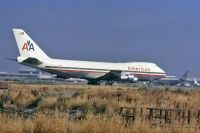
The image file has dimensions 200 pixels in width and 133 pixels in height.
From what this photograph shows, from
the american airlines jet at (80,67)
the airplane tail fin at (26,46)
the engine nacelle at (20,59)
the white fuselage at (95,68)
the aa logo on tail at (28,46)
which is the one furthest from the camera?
the aa logo on tail at (28,46)

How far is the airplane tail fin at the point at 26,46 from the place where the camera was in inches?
3426

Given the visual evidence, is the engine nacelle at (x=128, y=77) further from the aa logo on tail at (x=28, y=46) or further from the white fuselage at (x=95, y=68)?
the aa logo on tail at (x=28, y=46)

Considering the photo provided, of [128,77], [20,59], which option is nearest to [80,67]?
[128,77]

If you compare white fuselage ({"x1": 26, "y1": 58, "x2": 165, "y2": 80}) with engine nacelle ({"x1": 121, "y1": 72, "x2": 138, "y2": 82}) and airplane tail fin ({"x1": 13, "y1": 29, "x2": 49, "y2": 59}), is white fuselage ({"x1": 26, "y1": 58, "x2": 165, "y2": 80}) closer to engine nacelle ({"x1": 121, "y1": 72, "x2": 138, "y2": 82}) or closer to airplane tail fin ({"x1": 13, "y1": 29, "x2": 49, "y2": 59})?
engine nacelle ({"x1": 121, "y1": 72, "x2": 138, "y2": 82})

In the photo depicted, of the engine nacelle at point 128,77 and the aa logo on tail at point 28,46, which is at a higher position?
the aa logo on tail at point 28,46

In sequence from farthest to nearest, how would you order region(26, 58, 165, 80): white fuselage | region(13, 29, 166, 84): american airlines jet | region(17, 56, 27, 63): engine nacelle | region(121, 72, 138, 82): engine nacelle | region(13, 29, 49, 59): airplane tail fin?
region(121, 72, 138, 82): engine nacelle
region(13, 29, 49, 59): airplane tail fin
region(26, 58, 165, 80): white fuselage
region(13, 29, 166, 84): american airlines jet
region(17, 56, 27, 63): engine nacelle

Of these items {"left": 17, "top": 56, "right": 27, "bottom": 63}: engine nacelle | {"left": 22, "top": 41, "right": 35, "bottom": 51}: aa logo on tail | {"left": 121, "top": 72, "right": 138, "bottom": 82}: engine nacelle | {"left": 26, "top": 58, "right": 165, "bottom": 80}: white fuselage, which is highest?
{"left": 22, "top": 41, "right": 35, "bottom": 51}: aa logo on tail

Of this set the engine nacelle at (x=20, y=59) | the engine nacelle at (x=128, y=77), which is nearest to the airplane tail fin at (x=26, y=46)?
the engine nacelle at (x=20, y=59)

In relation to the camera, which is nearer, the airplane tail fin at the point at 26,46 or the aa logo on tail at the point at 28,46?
the airplane tail fin at the point at 26,46

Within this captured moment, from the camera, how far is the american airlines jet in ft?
278

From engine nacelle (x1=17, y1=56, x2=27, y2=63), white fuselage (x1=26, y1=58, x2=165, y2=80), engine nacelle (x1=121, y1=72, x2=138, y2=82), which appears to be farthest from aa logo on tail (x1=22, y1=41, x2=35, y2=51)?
engine nacelle (x1=121, y1=72, x2=138, y2=82)

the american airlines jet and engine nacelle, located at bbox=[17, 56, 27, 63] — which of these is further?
the american airlines jet

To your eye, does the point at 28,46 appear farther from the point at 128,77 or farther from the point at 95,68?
the point at 128,77

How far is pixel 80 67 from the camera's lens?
8631 cm
